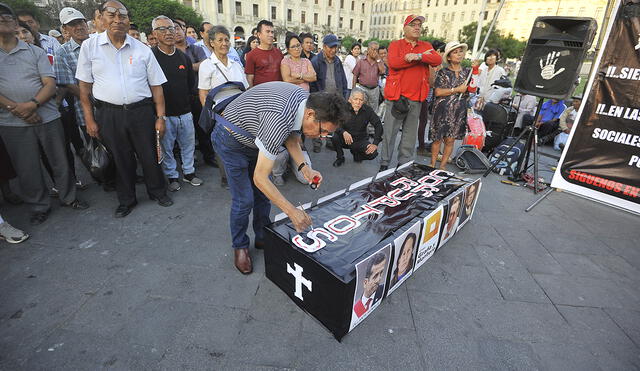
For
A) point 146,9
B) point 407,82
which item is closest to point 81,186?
point 407,82

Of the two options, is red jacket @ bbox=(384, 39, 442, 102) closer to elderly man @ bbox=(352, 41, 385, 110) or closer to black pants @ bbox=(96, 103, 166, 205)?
elderly man @ bbox=(352, 41, 385, 110)

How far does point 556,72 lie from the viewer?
385 cm

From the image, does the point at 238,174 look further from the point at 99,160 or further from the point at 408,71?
the point at 408,71

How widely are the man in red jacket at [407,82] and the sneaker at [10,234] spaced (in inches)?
171

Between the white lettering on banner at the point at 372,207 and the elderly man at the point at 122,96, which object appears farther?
the elderly man at the point at 122,96

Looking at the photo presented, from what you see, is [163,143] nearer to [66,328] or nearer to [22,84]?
[22,84]

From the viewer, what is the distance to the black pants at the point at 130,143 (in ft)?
9.43

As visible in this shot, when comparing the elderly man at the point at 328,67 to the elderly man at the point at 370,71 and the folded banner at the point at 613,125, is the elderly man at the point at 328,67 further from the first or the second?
the folded banner at the point at 613,125

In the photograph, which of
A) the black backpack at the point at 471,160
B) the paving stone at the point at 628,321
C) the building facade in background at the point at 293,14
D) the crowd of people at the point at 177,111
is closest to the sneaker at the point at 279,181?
the crowd of people at the point at 177,111

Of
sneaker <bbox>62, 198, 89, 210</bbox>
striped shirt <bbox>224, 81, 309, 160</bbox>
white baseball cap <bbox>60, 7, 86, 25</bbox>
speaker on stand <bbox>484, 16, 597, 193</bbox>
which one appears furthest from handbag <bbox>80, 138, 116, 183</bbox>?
speaker on stand <bbox>484, 16, 597, 193</bbox>

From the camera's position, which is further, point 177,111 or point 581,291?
point 177,111

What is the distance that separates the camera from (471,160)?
16.3ft

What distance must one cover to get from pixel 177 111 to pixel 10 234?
196cm

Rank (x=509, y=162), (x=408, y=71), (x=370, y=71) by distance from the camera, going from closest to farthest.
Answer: (x=408, y=71) < (x=509, y=162) < (x=370, y=71)
